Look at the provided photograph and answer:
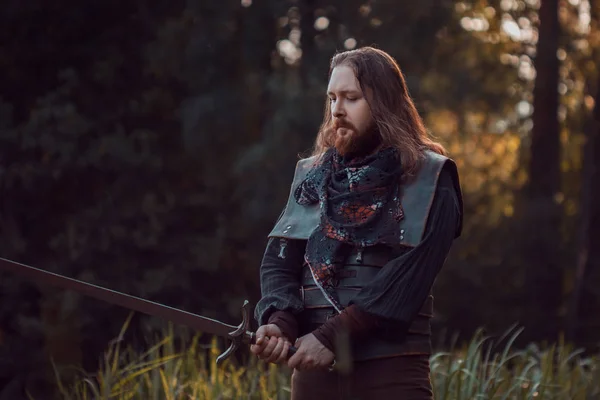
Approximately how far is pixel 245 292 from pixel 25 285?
2181mm

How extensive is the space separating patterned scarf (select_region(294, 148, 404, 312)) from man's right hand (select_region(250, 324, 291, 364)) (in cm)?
18

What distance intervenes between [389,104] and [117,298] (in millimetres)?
963

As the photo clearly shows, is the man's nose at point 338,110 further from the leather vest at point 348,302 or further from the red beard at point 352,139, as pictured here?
the leather vest at point 348,302

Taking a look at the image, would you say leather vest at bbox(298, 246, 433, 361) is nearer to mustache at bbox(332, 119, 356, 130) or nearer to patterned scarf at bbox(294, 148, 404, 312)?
patterned scarf at bbox(294, 148, 404, 312)

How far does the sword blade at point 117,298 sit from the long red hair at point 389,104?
72 centimetres

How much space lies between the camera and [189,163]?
10297 millimetres

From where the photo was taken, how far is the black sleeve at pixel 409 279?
8.65 feet

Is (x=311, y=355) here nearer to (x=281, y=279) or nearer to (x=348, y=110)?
(x=281, y=279)

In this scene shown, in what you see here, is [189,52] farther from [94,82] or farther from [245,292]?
[245,292]

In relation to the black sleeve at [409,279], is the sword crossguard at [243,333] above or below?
below

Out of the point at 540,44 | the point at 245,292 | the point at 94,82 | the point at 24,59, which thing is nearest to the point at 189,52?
the point at 94,82

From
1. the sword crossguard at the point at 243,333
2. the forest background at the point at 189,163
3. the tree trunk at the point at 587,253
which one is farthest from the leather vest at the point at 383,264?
the tree trunk at the point at 587,253

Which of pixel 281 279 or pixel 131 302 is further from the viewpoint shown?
pixel 281 279

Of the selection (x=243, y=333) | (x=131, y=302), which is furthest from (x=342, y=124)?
(x=131, y=302)
